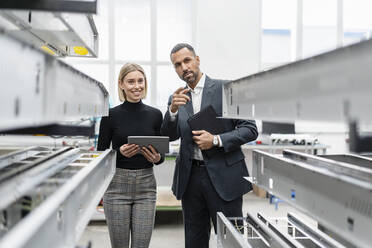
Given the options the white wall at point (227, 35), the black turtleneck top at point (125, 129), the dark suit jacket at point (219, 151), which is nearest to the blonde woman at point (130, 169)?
the black turtleneck top at point (125, 129)

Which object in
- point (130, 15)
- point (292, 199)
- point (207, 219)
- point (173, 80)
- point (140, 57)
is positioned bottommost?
point (207, 219)

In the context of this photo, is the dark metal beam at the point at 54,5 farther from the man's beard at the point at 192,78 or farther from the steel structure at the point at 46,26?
the man's beard at the point at 192,78

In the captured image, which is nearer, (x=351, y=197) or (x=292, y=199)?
(x=351, y=197)

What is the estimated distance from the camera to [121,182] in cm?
172

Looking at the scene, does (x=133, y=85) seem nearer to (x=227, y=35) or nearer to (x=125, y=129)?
(x=125, y=129)

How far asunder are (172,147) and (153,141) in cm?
211

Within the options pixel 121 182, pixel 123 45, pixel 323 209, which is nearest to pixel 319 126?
pixel 123 45

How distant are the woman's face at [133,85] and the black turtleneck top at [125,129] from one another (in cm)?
5

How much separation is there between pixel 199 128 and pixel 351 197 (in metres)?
0.99

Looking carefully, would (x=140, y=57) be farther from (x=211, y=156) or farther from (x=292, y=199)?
(x=292, y=199)

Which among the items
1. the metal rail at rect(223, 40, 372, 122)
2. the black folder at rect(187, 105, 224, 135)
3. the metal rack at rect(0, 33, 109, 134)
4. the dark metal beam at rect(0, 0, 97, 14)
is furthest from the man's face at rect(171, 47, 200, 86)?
the dark metal beam at rect(0, 0, 97, 14)

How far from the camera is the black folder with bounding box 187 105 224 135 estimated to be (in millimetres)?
1694

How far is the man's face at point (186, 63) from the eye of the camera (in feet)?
5.56

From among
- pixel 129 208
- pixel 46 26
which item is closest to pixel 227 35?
pixel 129 208
